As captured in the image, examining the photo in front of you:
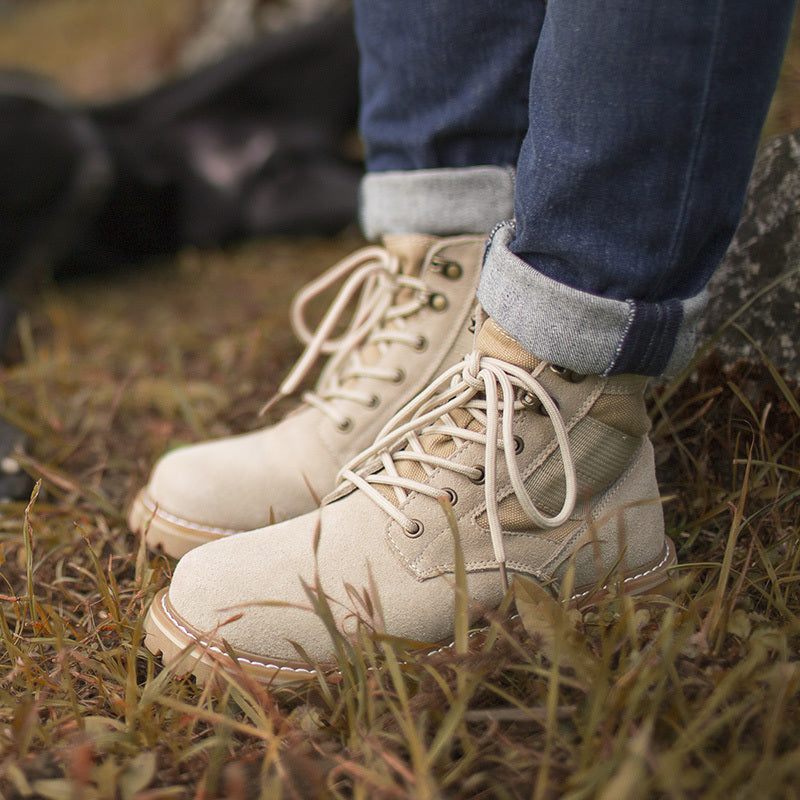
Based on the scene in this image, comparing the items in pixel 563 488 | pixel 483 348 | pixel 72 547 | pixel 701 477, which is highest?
pixel 483 348

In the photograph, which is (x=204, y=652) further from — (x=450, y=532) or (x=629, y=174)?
(x=629, y=174)

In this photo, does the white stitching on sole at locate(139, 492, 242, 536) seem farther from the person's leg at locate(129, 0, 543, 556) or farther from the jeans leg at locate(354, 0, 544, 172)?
the jeans leg at locate(354, 0, 544, 172)

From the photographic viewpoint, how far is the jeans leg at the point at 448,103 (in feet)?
3.68

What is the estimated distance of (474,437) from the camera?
0.92 meters

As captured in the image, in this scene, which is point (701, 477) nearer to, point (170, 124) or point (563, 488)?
point (563, 488)

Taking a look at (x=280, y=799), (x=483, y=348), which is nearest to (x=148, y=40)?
(x=483, y=348)

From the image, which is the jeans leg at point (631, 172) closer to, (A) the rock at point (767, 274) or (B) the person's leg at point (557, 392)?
(B) the person's leg at point (557, 392)

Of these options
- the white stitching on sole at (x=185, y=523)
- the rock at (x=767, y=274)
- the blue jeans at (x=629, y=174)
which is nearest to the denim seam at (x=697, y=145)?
the blue jeans at (x=629, y=174)

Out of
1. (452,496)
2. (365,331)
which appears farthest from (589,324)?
(365,331)

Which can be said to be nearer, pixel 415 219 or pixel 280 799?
pixel 280 799

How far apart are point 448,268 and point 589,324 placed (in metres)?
0.41

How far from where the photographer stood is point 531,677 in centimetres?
80

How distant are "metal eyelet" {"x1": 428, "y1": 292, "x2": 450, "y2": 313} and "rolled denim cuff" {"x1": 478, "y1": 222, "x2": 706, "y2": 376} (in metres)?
0.29

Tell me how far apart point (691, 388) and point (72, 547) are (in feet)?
3.65
